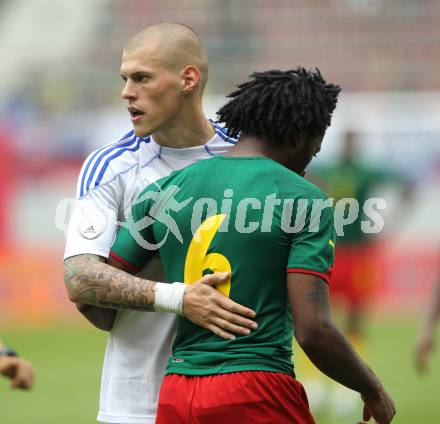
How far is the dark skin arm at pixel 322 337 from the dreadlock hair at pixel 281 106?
0.55 m

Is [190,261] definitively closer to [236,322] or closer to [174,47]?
[236,322]

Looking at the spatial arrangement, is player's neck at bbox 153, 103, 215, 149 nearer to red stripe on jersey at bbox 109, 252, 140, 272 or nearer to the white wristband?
red stripe on jersey at bbox 109, 252, 140, 272

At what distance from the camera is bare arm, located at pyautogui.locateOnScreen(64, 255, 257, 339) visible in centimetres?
328

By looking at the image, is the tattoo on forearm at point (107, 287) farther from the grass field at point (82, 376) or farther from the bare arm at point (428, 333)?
the grass field at point (82, 376)

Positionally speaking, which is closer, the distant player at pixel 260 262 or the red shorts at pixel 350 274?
the distant player at pixel 260 262

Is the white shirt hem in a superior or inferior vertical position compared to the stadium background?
inferior

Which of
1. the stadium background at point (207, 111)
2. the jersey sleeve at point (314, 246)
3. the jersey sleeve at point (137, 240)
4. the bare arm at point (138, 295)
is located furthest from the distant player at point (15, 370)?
the stadium background at point (207, 111)

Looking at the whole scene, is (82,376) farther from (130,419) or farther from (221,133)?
(221,133)

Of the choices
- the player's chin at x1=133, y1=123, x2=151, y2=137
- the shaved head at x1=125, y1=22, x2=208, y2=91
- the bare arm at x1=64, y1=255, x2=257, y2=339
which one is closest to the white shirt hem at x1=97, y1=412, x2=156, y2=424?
the bare arm at x1=64, y1=255, x2=257, y2=339

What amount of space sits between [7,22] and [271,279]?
16781mm

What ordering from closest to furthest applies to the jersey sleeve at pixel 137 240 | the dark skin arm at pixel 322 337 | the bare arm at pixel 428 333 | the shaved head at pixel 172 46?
the dark skin arm at pixel 322 337, the jersey sleeve at pixel 137 240, the shaved head at pixel 172 46, the bare arm at pixel 428 333

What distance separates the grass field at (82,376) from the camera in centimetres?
872

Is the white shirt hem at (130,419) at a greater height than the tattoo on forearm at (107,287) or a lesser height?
lesser

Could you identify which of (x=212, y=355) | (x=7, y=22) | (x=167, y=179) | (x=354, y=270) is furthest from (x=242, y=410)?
(x=7, y=22)
